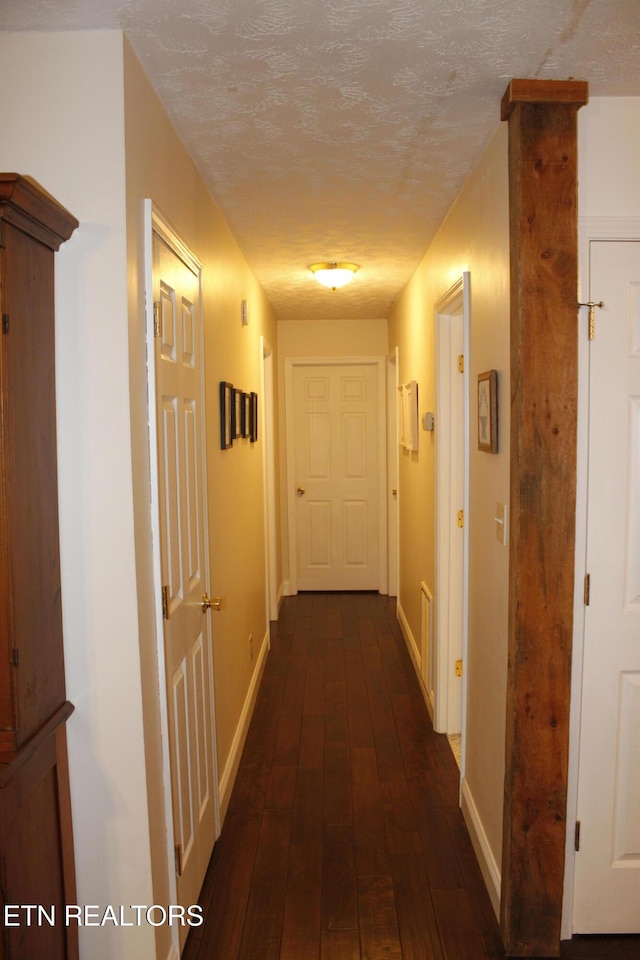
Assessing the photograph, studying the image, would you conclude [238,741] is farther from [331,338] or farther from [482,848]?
[331,338]

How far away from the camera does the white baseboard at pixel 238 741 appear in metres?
2.68

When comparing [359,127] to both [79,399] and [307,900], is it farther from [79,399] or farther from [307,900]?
[307,900]

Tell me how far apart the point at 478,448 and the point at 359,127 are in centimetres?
112

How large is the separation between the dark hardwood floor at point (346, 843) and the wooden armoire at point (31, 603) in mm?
776

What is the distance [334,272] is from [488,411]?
1.89 metres

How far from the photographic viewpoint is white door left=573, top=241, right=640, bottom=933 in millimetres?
1916

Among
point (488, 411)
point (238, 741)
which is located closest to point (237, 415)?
point (488, 411)

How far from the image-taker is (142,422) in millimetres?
1691

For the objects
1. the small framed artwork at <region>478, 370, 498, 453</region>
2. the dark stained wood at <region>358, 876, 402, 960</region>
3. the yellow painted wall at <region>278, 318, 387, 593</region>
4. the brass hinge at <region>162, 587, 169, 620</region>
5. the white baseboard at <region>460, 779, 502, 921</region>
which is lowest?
the dark stained wood at <region>358, 876, 402, 960</region>

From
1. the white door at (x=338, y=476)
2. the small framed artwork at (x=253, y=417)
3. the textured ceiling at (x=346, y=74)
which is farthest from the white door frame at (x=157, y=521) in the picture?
the white door at (x=338, y=476)

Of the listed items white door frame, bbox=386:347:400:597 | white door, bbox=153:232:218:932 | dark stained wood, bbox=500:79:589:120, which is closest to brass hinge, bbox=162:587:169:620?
white door, bbox=153:232:218:932

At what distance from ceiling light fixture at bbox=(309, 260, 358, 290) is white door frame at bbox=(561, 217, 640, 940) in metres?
2.01

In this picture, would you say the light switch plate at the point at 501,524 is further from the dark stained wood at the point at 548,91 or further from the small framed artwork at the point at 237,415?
the small framed artwork at the point at 237,415

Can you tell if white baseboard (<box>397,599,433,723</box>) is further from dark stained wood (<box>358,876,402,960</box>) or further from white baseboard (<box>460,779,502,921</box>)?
dark stained wood (<box>358,876,402,960</box>)
